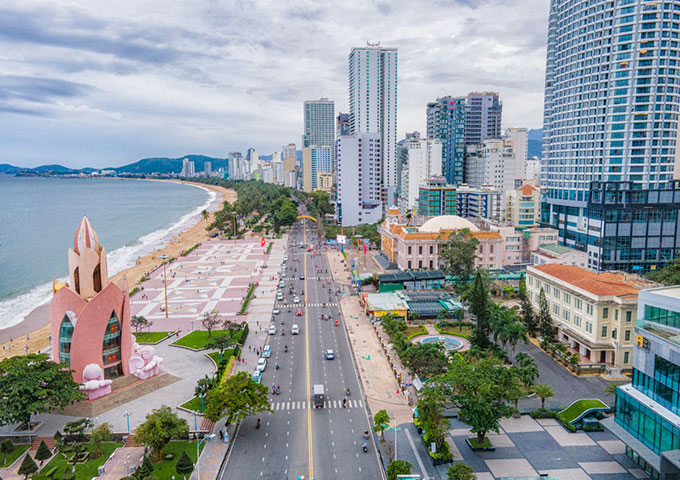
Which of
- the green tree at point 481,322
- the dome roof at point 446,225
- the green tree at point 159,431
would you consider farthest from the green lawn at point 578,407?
the dome roof at point 446,225

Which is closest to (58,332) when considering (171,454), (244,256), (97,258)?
(97,258)

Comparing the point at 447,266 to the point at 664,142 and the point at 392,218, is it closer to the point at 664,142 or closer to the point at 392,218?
the point at 392,218

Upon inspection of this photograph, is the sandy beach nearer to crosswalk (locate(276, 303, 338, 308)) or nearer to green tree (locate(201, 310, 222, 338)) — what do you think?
green tree (locate(201, 310, 222, 338))

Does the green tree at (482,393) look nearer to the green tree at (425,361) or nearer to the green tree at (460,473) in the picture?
the green tree at (460,473)

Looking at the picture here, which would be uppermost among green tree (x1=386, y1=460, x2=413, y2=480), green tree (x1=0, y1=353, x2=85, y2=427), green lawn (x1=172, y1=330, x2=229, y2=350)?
green tree (x1=0, y1=353, x2=85, y2=427)

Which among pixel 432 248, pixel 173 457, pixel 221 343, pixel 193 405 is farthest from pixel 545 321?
pixel 173 457

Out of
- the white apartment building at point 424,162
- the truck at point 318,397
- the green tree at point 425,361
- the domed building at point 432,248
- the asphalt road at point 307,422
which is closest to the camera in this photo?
the asphalt road at point 307,422

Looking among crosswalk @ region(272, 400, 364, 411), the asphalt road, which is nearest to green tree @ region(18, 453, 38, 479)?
the asphalt road
